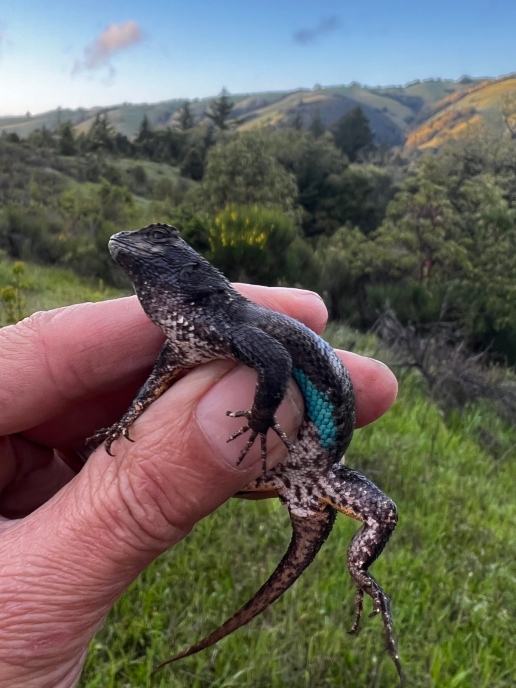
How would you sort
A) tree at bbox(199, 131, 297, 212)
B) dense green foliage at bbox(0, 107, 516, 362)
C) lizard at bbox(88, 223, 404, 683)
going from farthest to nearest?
tree at bbox(199, 131, 297, 212) → dense green foliage at bbox(0, 107, 516, 362) → lizard at bbox(88, 223, 404, 683)

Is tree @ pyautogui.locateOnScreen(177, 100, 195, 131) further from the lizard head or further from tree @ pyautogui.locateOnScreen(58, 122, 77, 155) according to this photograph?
the lizard head

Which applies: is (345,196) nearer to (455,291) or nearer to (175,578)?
(455,291)

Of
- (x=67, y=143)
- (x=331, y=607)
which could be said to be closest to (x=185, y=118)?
(x=67, y=143)

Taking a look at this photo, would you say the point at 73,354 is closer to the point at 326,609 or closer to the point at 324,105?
the point at 326,609

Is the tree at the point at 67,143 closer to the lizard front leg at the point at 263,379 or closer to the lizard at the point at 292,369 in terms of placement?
the lizard at the point at 292,369

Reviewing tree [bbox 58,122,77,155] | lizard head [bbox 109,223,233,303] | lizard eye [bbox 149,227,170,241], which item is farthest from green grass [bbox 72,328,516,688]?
tree [bbox 58,122,77,155]

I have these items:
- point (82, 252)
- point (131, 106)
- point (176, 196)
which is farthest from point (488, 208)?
point (131, 106)
